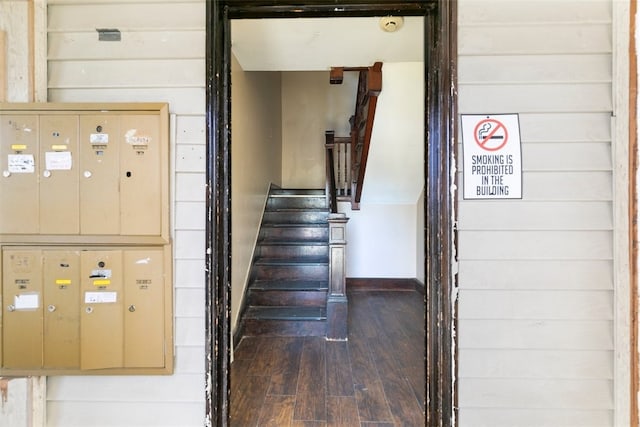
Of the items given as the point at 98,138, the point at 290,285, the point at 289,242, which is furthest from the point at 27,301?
the point at 289,242

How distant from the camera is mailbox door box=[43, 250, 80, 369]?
123cm

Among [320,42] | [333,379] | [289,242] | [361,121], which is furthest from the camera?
[361,121]

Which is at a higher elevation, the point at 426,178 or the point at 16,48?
the point at 16,48

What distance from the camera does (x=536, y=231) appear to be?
124cm

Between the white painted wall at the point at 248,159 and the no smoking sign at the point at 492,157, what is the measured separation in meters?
1.54

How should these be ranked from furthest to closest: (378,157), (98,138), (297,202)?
(297,202) < (378,157) < (98,138)

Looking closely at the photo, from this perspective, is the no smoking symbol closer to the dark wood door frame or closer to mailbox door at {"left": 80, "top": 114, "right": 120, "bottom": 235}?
the dark wood door frame

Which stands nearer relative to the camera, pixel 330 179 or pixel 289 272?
pixel 289 272

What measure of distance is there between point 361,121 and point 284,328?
245cm

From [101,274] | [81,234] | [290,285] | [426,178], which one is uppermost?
[426,178]

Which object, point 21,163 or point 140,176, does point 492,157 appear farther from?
point 21,163

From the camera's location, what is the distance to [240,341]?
2.57 m

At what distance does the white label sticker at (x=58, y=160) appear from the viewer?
1.22m

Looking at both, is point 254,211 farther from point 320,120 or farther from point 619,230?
point 619,230
